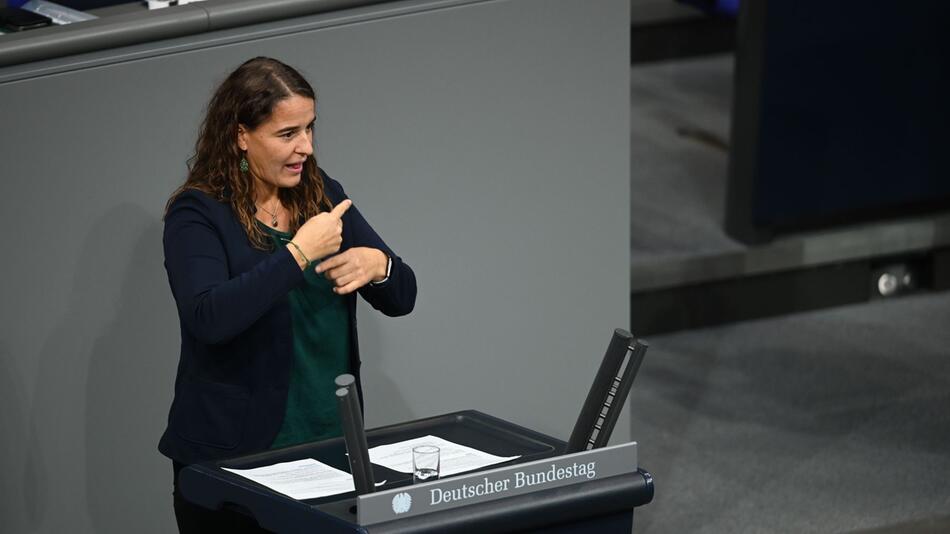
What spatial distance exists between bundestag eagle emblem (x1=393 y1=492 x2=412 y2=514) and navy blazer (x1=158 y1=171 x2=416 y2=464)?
60 centimetres

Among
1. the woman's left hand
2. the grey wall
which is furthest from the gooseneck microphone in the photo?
the grey wall

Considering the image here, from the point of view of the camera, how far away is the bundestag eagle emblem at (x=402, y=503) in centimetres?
247

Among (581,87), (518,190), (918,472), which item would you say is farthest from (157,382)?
(918,472)

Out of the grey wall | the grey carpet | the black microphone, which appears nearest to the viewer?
the black microphone

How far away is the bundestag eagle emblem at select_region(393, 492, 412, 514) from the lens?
247 cm

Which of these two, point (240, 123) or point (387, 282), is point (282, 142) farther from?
point (387, 282)

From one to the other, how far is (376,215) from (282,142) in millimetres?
956

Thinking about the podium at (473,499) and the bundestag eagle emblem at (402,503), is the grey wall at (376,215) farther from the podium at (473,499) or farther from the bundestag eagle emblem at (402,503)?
the bundestag eagle emblem at (402,503)

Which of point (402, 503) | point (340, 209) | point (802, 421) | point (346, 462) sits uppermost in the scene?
point (340, 209)

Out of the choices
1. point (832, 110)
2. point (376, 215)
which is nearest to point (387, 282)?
point (376, 215)

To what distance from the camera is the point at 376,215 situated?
13.0 feet

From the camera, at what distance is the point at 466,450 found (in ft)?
9.50

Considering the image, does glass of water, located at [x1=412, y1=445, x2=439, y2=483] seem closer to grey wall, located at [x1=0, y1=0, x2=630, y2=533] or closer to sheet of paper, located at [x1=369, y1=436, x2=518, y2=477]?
sheet of paper, located at [x1=369, y1=436, x2=518, y2=477]

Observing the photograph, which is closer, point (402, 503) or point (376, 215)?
point (402, 503)
